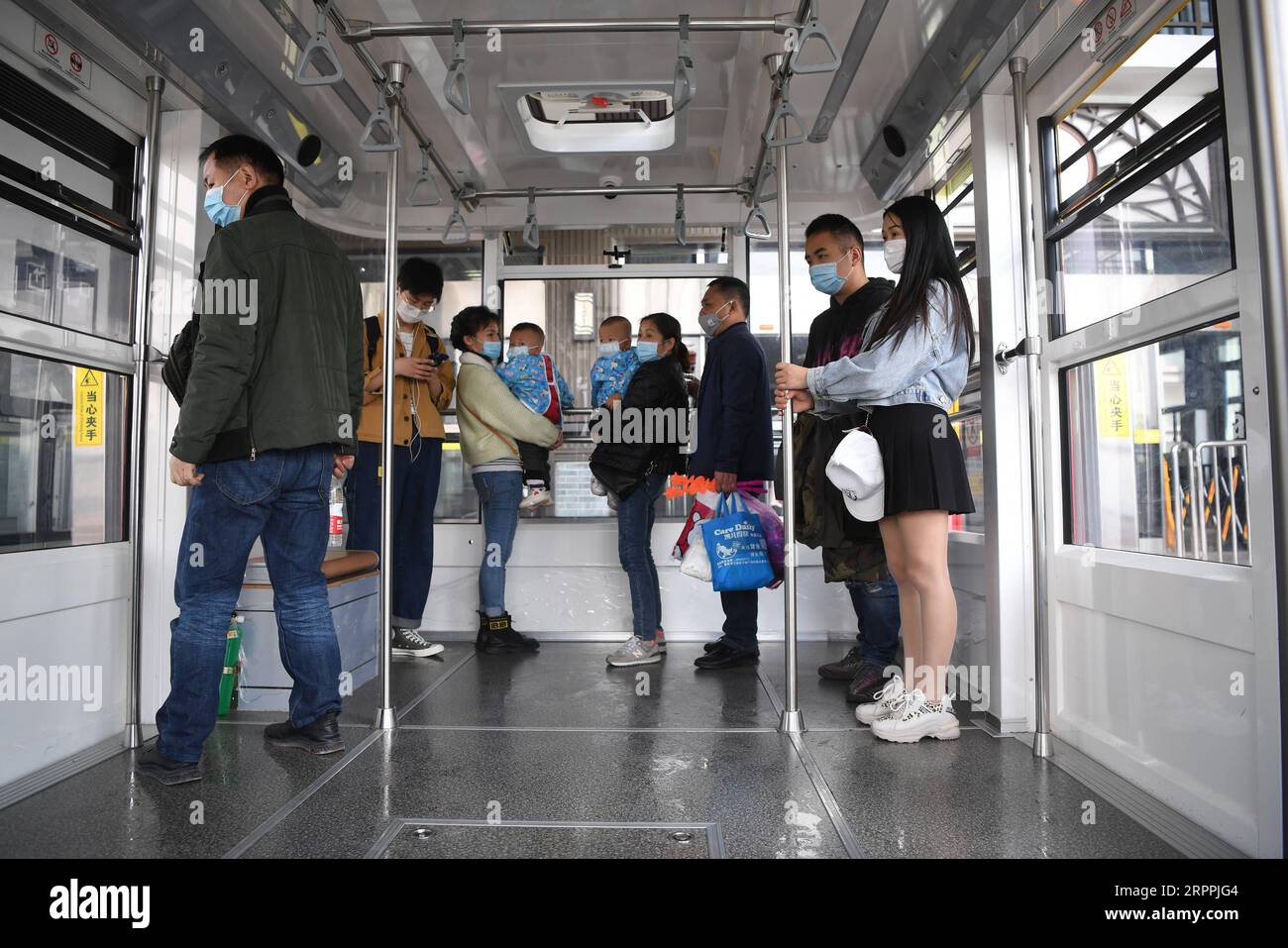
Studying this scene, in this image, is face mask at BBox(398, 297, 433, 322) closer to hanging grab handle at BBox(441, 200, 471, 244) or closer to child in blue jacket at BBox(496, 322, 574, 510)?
hanging grab handle at BBox(441, 200, 471, 244)

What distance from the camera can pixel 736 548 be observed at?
3406mm

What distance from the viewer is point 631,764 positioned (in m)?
2.46

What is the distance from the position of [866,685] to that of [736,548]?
2.39 ft

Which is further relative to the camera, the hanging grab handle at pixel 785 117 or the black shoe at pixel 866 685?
the black shoe at pixel 866 685

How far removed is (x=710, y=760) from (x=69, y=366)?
7.82ft

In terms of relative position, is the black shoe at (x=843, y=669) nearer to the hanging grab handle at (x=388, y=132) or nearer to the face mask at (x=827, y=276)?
the face mask at (x=827, y=276)

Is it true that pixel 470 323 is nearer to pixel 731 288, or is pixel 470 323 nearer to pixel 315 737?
pixel 731 288

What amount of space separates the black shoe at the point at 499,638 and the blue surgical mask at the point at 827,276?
2.34m

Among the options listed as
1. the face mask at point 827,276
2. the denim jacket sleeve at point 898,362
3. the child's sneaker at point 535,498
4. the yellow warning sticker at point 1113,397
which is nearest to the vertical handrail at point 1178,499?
the yellow warning sticker at point 1113,397

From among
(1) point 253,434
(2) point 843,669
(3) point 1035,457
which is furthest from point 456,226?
(3) point 1035,457

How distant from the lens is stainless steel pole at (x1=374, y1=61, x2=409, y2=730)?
9.45 ft

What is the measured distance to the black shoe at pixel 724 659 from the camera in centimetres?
380
